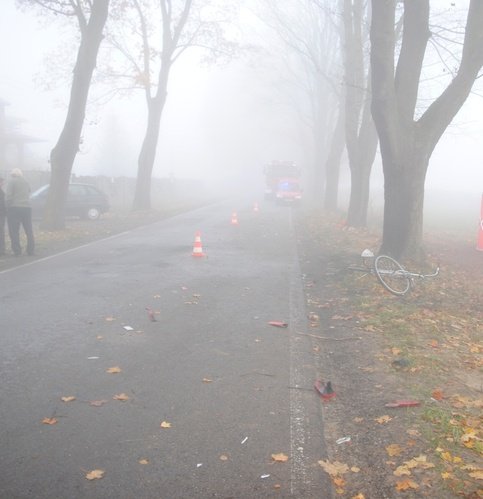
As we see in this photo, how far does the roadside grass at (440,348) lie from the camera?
13.3ft

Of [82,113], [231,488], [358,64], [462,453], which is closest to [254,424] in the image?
[231,488]

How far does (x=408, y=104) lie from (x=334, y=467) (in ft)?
30.2

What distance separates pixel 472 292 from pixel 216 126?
81.6 meters

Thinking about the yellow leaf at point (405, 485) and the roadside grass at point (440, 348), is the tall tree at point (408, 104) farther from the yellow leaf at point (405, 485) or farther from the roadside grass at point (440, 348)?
the yellow leaf at point (405, 485)

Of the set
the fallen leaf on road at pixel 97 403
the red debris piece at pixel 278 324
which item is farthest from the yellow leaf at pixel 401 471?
the red debris piece at pixel 278 324

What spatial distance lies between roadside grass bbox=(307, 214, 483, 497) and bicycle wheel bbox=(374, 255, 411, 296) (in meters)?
0.18

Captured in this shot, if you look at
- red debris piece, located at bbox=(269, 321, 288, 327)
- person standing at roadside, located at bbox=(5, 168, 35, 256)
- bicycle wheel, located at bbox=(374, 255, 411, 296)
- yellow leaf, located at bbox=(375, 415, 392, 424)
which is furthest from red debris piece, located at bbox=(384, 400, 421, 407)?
person standing at roadside, located at bbox=(5, 168, 35, 256)

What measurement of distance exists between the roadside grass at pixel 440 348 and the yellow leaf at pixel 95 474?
2275 millimetres

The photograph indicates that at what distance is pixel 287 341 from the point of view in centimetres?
674

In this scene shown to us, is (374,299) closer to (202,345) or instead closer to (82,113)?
(202,345)

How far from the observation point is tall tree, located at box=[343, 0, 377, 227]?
754 inches

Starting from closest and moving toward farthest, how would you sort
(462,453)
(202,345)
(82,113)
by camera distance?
(462,453) → (202,345) → (82,113)

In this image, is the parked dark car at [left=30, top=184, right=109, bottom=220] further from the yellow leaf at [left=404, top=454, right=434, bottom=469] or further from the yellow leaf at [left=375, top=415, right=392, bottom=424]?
the yellow leaf at [left=404, top=454, right=434, bottom=469]

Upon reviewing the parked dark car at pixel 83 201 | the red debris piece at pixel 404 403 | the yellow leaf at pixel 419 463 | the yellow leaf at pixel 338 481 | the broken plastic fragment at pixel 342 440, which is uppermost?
the parked dark car at pixel 83 201
